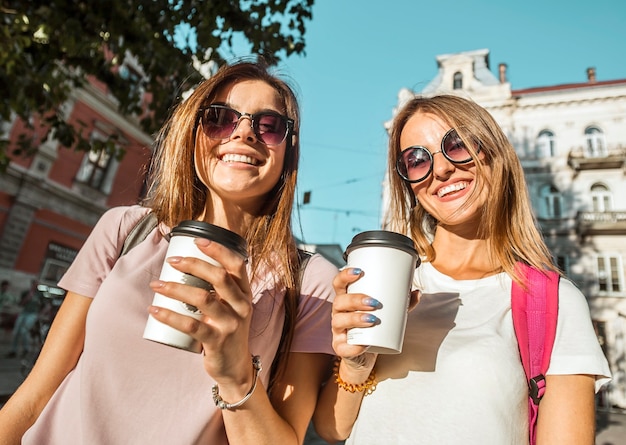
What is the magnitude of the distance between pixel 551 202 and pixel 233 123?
2133 cm

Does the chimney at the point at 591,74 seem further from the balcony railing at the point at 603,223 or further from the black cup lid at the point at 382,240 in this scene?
the black cup lid at the point at 382,240

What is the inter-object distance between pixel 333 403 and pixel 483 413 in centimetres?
48

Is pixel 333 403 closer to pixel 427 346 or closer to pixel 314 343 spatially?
pixel 314 343

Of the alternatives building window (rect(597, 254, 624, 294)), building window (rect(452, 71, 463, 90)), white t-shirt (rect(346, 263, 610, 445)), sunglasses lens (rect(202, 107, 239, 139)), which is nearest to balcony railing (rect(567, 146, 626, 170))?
building window (rect(597, 254, 624, 294))

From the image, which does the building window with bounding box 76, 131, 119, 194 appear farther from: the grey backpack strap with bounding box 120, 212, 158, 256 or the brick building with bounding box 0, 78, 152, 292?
the grey backpack strap with bounding box 120, 212, 158, 256

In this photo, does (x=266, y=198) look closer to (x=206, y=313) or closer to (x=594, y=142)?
(x=206, y=313)

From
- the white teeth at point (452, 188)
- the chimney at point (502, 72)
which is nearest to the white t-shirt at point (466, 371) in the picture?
the white teeth at point (452, 188)

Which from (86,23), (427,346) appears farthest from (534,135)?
(427,346)

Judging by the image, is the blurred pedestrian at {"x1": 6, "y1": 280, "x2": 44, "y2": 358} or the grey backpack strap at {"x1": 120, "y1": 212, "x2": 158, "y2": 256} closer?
the grey backpack strap at {"x1": 120, "y1": 212, "x2": 158, "y2": 256}

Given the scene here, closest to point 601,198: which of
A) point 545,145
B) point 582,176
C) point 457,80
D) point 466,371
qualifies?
point 582,176

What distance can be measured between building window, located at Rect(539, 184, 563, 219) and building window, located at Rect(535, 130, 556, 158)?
1.58m

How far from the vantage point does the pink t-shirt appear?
1146 mm

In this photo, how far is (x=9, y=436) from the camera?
Answer: 48.3 inches

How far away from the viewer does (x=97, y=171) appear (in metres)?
15.6
